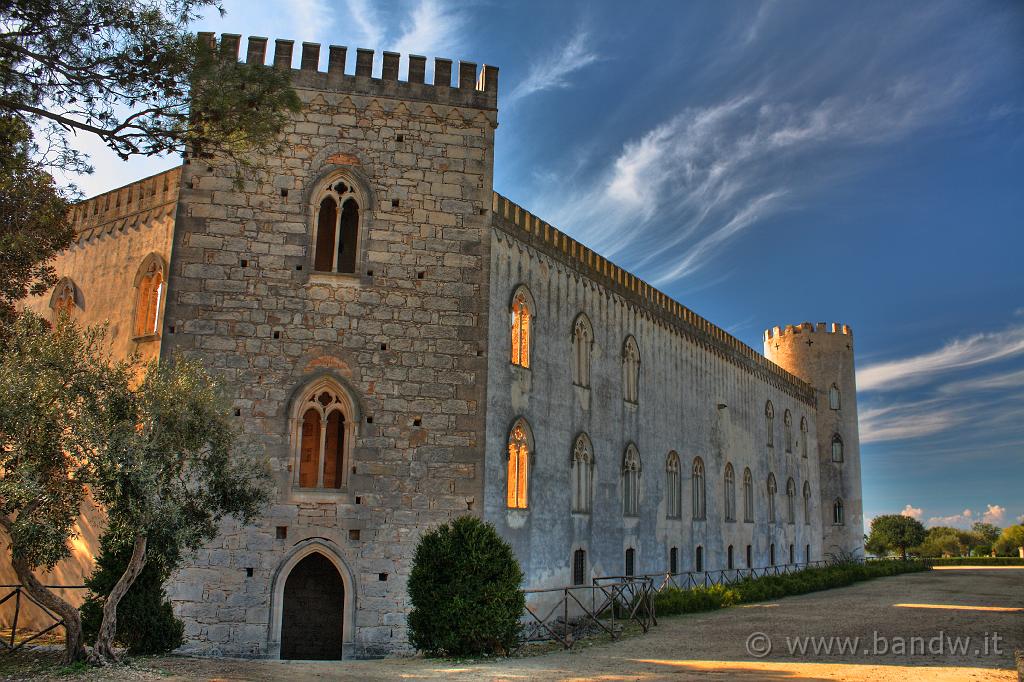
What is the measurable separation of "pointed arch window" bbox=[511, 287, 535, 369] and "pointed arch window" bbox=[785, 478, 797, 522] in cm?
2143

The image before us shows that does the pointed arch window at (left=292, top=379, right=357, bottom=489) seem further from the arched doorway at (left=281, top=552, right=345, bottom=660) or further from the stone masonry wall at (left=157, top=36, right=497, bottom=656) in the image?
the arched doorway at (left=281, top=552, right=345, bottom=660)

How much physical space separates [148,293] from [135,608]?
265 inches

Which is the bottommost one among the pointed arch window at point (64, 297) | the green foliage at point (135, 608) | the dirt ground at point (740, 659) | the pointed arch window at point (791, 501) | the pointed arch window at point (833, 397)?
the dirt ground at point (740, 659)

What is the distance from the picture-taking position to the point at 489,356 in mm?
16156

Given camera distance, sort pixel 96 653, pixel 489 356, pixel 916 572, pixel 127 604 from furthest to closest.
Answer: pixel 916 572, pixel 489 356, pixel 127 604, pixel 96 653

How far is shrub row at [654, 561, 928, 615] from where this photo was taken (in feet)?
66.0

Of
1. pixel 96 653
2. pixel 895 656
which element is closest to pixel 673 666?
pixel 895 656

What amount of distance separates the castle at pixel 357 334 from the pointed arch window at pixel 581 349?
57 centimetres

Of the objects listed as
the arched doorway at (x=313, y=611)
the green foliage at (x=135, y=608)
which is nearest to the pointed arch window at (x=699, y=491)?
the arched doorway at (x=313, y=611)

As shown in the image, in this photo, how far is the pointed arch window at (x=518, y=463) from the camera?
55.1 ft

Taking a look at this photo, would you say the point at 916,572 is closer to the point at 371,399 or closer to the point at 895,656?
the point at 895,656

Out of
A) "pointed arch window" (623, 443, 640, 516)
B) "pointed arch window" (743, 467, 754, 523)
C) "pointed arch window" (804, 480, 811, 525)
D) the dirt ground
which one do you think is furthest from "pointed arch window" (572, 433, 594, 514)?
"pointed arch window" (804, 480, 811, 525)

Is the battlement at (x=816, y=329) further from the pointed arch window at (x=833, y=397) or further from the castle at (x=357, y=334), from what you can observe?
the castle at (x=357, y=334)

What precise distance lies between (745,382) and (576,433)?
14679 mm
